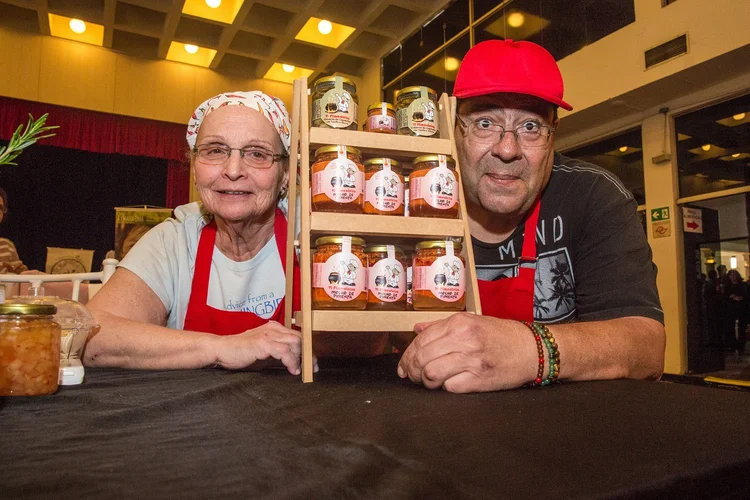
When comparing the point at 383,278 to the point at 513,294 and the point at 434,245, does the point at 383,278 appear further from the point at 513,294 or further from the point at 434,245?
the point at 513,294

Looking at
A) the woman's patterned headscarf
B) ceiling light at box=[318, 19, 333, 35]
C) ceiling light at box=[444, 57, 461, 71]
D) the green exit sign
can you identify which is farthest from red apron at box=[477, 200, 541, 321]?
ceiling light at box=[318, 19, 333, 35]

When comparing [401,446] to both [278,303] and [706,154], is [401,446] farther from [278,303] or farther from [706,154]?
[706,154]

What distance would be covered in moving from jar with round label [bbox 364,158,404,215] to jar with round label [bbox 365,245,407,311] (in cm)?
9

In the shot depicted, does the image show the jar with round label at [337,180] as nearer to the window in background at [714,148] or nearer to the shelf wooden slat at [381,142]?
the shelf wooden slat at [381,142]

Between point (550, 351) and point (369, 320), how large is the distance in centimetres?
35

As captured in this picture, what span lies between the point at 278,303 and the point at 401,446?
1.03 meters

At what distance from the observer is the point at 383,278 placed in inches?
43.9

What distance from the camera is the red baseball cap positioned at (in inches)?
52.7

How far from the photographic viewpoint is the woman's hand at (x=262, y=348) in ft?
3.70

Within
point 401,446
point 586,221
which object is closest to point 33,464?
point 401,446

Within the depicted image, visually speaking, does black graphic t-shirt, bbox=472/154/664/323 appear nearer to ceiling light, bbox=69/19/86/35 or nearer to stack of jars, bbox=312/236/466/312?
stack of jars, bbox=312/236/466/312

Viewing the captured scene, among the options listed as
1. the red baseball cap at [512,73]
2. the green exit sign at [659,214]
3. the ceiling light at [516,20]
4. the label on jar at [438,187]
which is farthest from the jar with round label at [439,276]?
the ceiling light at [516,20]

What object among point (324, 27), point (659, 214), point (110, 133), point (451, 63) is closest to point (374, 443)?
point (659, 214)

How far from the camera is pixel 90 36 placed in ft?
26.3
